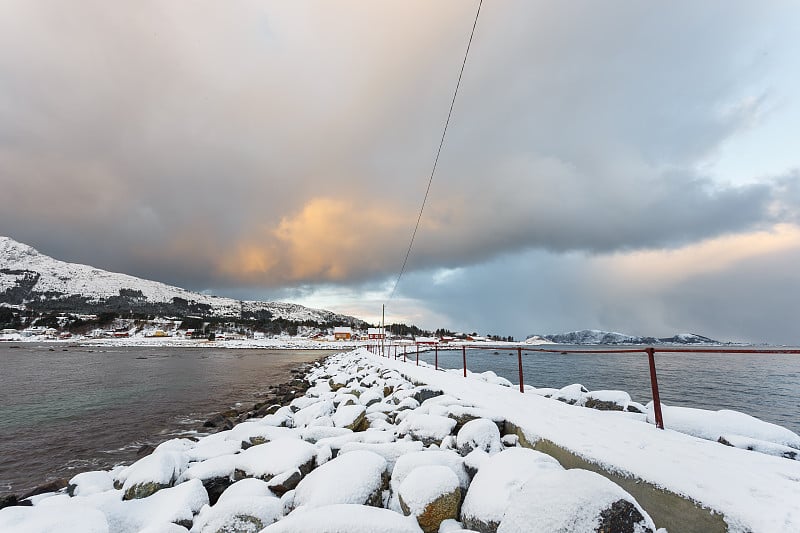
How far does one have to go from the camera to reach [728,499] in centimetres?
270

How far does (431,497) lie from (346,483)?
→ 2.97 feet

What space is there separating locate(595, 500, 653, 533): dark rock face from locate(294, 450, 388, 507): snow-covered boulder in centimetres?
231

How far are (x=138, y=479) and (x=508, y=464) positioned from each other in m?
4.99

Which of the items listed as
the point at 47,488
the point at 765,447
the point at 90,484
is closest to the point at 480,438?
the point at 765,447

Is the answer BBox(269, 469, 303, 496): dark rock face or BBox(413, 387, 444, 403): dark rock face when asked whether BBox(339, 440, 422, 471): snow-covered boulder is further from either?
BBox(413, 387, 444, 403): dark rock face

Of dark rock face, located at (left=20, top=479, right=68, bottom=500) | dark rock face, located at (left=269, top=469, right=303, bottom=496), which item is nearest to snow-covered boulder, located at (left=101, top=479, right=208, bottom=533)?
dark rock face, located at (left=269, top=469, right=303, bottom=496)

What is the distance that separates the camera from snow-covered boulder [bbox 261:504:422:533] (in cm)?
281

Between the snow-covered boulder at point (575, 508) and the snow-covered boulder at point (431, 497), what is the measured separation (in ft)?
3.39

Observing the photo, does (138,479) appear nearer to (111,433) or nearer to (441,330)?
(111,433)

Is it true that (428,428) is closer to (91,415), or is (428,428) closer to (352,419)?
(352,419)

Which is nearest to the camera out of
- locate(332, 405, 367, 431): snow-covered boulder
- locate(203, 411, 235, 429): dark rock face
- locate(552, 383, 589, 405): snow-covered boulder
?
locate(552, 383, 589, 405): snow-covered boulder

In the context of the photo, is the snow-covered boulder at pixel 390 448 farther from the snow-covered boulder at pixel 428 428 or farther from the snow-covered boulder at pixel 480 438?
the snow-covered boulder at pixel 480 438

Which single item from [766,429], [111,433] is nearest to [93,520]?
[766,429]

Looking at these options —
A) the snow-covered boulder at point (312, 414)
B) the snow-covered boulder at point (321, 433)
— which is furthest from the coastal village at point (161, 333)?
the snow-covered boulder at point (321, 433)
